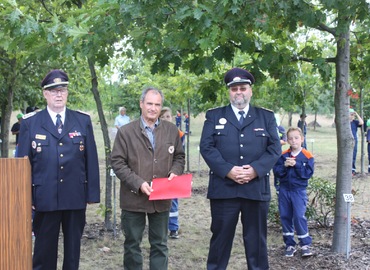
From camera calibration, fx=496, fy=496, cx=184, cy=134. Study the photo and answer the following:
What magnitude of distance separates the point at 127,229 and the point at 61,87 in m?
1.47

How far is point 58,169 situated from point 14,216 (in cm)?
132

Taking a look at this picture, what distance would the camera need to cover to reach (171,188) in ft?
14.9

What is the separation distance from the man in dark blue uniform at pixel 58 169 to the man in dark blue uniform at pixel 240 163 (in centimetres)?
112

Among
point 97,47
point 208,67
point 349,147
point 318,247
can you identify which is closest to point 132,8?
point 97,47

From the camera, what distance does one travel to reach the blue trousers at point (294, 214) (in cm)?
596

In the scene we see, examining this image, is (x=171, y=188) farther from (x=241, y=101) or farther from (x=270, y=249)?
(x=270, y=249)

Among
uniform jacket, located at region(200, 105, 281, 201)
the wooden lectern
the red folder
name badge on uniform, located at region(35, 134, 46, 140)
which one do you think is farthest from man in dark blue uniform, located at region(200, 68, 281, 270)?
the wooden lectern

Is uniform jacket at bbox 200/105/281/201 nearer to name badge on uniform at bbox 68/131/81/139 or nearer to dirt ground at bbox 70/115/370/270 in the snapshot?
name badge on uniform at bbox 68/131/81/139

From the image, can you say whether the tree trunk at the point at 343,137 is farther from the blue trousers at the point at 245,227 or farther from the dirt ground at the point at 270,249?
the blue trousers at the point at 245,227

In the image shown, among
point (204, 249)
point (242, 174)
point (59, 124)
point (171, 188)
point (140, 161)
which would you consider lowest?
point (204, 249)

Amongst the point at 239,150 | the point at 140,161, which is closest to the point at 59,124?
the point at 140,161

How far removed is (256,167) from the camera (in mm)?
4461

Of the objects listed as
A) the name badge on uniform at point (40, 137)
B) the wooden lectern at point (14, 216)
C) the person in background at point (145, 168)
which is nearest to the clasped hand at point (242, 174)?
the person in background at point (145, 168)

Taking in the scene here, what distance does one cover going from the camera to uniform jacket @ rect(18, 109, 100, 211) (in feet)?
13.8
